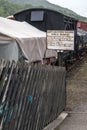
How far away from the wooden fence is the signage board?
3.72 m

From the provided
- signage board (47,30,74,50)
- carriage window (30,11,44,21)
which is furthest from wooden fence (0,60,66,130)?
carriage window (30,11,44,21)

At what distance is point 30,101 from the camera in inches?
316

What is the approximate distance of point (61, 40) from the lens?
1500cm

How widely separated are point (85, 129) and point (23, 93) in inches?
121

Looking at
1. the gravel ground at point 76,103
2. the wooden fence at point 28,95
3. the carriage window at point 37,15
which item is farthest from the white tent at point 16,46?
the carriage window at point 37,15

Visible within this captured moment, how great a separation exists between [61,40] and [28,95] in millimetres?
7399

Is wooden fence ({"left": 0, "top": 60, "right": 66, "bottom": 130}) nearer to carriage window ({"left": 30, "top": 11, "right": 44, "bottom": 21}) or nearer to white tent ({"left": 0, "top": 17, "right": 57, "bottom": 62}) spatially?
white tent ({"left": 0, "top": 17, "right": 57, "bottom": 62})

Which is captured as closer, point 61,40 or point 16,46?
point 16,46

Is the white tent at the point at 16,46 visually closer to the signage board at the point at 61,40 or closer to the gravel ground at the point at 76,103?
the signage board at the point at 61,40

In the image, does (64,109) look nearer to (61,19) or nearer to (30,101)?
(30,101)

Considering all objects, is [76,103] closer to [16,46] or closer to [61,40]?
[61,40]

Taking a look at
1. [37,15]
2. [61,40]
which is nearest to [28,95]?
[61,40]

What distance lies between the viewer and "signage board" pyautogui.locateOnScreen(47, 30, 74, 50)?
14.8 meters

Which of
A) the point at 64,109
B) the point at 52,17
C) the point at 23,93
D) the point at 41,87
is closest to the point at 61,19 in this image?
the point at 52,17
